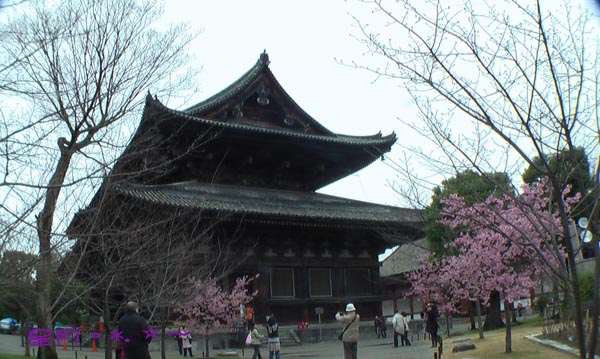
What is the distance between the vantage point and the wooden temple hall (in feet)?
83.8

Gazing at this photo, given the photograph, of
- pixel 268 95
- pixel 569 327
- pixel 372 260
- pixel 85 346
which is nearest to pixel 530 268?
pixel 569 327

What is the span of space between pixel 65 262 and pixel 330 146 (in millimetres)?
17957

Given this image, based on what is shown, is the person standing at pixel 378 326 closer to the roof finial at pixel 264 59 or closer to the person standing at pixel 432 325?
the person standing at pixel 432 325

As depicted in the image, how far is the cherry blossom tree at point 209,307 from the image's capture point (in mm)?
20353

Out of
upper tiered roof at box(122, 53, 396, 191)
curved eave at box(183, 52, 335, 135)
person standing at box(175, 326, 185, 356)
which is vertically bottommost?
person standing at box(175, 326, 185, 356)

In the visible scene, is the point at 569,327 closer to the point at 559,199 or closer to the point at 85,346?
the point at 559,199

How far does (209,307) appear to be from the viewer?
2138 centimetres

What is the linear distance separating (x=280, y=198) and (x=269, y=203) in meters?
1.85

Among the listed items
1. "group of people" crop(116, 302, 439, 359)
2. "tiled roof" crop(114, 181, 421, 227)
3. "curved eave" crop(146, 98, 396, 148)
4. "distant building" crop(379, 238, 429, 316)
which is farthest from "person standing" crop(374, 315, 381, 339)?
"distant building" crop(379, 238, 429, 316)

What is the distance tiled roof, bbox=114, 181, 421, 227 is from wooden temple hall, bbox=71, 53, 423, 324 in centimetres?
6

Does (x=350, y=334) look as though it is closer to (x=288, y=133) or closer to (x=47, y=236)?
(x=47, y=236)

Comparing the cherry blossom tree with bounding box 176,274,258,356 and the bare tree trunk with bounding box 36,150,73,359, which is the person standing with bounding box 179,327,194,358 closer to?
the cherry blossom tree with bounding box 176,274,258,356

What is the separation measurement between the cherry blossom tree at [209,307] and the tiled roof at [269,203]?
3.19 metres

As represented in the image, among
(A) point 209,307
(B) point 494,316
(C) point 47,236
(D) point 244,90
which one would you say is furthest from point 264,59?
(C) point 47,236
